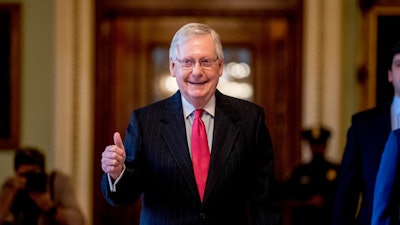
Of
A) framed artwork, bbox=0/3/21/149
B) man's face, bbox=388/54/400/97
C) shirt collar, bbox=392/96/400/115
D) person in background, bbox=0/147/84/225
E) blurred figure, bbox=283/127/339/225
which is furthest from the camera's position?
framed artwork, bbox=0/3/21/149

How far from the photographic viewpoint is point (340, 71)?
6.01 meters

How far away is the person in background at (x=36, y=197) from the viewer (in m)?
4.54

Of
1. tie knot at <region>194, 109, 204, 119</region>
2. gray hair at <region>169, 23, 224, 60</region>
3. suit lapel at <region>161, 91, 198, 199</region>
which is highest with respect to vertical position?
gray hair at <region>169, 23, 224, 60</region>

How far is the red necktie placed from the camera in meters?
2.62

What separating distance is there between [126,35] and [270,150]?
5.48 metres

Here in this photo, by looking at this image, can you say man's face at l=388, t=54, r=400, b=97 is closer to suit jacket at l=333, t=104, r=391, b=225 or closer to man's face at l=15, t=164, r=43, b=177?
suit jacket at l=333, t=104, r=391, b=225

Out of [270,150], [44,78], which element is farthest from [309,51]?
[270,150]

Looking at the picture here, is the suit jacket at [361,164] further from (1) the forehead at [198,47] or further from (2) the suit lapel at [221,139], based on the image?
(1) the forehead at [198,47]

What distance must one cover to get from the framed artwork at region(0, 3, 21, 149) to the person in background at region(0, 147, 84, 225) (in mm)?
1537

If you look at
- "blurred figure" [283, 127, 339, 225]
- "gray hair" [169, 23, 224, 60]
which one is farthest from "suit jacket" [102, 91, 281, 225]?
"blurred figure" [283, 127, 339, 225]

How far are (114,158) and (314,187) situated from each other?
304 centimetres

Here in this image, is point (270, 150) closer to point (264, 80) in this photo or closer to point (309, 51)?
point (309, 51)

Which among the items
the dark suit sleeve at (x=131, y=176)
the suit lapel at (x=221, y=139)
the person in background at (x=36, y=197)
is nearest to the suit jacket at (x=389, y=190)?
the suit lapel at (x=221, y=139)

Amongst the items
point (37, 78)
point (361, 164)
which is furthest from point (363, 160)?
point (37, 78)
